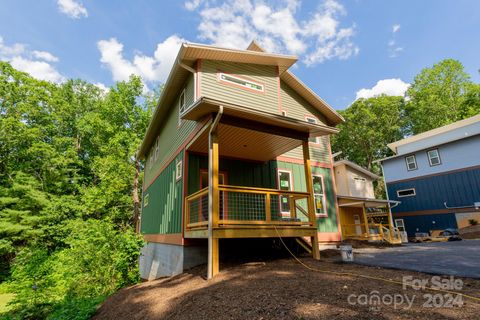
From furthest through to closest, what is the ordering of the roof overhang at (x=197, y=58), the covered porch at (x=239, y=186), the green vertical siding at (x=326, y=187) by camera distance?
the green vertical siding at (x=326, y=187) < the roof overhang at (x=197, y=58) < the covered porch at (x=239, y=186)

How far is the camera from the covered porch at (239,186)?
5.80m

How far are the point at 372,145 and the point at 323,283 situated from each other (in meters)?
31.5

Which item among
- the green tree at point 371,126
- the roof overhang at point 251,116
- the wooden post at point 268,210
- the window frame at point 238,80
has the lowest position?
the wooden post at point 268,210

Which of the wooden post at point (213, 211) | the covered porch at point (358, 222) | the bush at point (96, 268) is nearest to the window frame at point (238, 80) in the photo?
the wooden post at point (213, 211)

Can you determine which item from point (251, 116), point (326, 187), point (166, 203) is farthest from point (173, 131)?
point (326, 187)

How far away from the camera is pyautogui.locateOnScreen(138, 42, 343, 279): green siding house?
6223 millimetres

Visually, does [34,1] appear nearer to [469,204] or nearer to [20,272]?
[20,272]

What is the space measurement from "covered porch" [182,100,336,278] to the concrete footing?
694mm

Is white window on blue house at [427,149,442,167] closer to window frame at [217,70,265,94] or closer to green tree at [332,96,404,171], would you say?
green tree at [332,96,404,171]

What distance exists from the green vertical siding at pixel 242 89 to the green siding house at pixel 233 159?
4 cm

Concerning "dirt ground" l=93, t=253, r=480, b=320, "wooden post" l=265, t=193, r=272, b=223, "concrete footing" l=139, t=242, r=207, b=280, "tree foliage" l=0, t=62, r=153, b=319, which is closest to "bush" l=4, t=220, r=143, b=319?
"tree foliage" l=0, t=62, r=153, b=319

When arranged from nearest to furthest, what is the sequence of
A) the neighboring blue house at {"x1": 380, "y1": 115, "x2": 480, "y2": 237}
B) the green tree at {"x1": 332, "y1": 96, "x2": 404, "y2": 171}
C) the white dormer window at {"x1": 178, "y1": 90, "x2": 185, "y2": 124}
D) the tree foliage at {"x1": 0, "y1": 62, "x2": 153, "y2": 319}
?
the white dormer window at {"x1": 178, "y1": 90, "x2": 185, "y2": 124} < the tree foliage at {"x1": 0, "y1": 62, "x2": 153, "y2": 319} < the neighboring blue house at {"x1": 380, "y1": 115, "x2": 480, "y2": 237} < the green tree at {"x1": 332, "y1": 96, "x2": 404, "y2": 171}

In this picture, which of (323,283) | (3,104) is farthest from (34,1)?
(323,283)

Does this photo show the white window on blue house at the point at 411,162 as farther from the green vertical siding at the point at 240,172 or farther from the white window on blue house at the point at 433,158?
the green vertical siding at the point at 240,172
